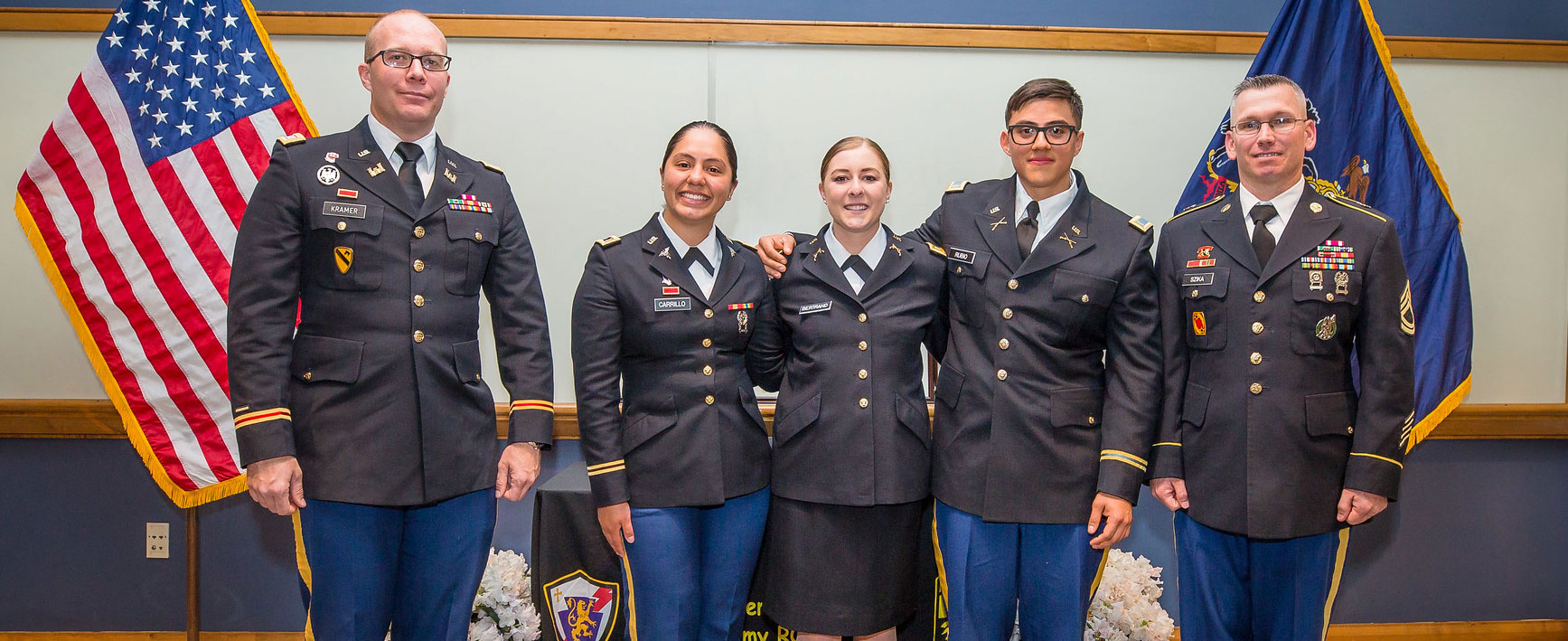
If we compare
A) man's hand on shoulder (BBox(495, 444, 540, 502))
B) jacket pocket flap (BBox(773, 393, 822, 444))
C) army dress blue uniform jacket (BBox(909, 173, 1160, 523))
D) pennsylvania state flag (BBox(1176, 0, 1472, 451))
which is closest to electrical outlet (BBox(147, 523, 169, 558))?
man's hand on shoulder (BBox(495, 444, 540, 502))

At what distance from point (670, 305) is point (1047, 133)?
0.97 meters

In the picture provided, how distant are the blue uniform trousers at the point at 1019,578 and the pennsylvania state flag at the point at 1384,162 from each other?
67.3 inches

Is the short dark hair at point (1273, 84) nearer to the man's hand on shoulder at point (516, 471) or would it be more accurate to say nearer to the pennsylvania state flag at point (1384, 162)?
the pennsylvania state flag at point (1384, 162)

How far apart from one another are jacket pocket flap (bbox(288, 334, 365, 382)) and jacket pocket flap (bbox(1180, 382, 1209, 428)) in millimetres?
1830

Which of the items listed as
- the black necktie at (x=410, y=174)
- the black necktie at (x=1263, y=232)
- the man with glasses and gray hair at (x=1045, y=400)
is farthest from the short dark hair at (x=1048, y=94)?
the black necktie at (x=410, y=174)

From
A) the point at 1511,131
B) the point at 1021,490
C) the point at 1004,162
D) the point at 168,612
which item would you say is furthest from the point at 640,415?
the point at 1511,131

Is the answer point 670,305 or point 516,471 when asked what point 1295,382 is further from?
point 516,471

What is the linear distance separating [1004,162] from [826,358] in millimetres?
1685

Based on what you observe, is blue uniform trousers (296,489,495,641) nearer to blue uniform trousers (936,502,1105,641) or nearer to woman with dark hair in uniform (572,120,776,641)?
woman with dark hair in uniform (572,120,776,641)

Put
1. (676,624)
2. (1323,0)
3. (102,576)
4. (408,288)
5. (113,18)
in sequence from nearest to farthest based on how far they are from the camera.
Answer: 1. (408,288)
2. (676,624)
3. (113,18)
4. (1323,0)
5. (102,576)

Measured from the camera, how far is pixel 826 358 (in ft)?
6.43

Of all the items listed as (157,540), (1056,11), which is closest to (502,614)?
(157,540)

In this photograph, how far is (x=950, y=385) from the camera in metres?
2.01

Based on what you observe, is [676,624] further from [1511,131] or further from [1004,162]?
[1511,131]
